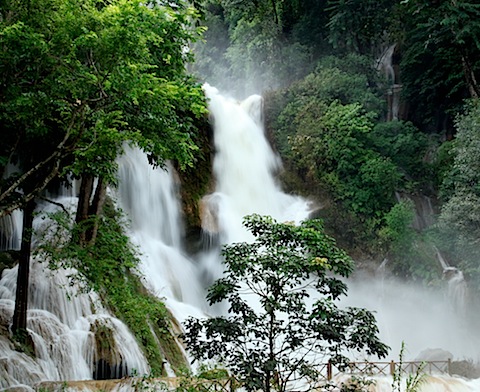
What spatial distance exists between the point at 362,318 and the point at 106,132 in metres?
3.96

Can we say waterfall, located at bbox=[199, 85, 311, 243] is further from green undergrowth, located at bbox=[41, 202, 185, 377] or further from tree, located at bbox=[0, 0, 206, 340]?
tree, located at bbox=[0, 0, 206, 340]

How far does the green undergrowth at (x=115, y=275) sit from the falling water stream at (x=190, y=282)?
1.25ft

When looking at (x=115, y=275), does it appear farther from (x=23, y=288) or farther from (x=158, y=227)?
(x=158, y=227)

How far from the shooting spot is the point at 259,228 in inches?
232

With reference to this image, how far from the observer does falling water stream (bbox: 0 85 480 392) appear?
335 inches

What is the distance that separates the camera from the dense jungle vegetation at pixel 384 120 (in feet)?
61.3

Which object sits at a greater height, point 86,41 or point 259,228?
point 86,41

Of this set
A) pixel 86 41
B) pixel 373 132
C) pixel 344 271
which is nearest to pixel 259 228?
pixel 344 271

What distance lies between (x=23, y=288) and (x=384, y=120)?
65.5 ft

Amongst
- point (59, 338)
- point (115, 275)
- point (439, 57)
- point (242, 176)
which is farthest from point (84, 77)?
point (439, 57)

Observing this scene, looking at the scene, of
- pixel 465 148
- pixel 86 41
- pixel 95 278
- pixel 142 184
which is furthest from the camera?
pixel 465 148

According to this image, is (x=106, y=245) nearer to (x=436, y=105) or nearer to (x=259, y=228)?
(x=259, y=228)

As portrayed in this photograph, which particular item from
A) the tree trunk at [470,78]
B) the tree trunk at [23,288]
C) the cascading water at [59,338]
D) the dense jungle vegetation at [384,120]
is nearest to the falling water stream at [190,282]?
the cascading water at [59,338]

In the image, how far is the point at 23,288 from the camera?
8.26 meters
